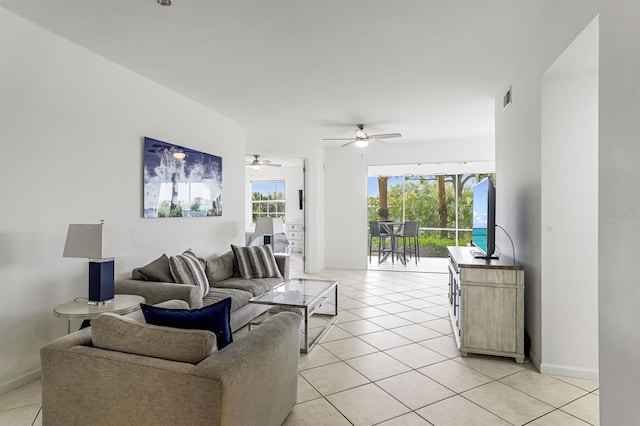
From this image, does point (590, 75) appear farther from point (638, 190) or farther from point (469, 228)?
point (469, 228)

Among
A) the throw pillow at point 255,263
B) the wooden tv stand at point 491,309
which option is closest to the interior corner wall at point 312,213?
the throw pillow at point 255,263

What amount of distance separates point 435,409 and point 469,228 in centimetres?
→ 762

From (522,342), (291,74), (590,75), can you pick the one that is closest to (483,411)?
(522,342)

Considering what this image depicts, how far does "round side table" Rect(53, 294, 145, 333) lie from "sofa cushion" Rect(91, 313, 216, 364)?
36.8 inches

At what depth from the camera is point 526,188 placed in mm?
3199

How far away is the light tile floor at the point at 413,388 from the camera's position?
88.0 inches

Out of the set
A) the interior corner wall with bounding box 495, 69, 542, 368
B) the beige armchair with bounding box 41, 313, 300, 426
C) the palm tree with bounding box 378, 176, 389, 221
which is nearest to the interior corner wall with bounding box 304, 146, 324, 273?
the palm tree with bounding box 378, 176, 389, 221

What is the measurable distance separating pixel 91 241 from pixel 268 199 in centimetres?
849

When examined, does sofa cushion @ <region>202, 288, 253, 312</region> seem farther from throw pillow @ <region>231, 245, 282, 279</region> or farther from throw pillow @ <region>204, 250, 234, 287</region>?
throw pillow @ <region>231, 245, 282, 279</region>

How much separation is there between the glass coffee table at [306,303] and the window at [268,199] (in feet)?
21.5

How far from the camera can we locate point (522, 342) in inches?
119

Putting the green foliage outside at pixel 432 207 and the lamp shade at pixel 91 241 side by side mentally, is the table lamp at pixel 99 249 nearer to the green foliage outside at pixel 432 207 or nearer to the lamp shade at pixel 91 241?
the lamp shade at pixel 91 241

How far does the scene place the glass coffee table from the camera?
10.8ft

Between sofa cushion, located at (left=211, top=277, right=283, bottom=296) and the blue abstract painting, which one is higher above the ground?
the blue abstract painting
